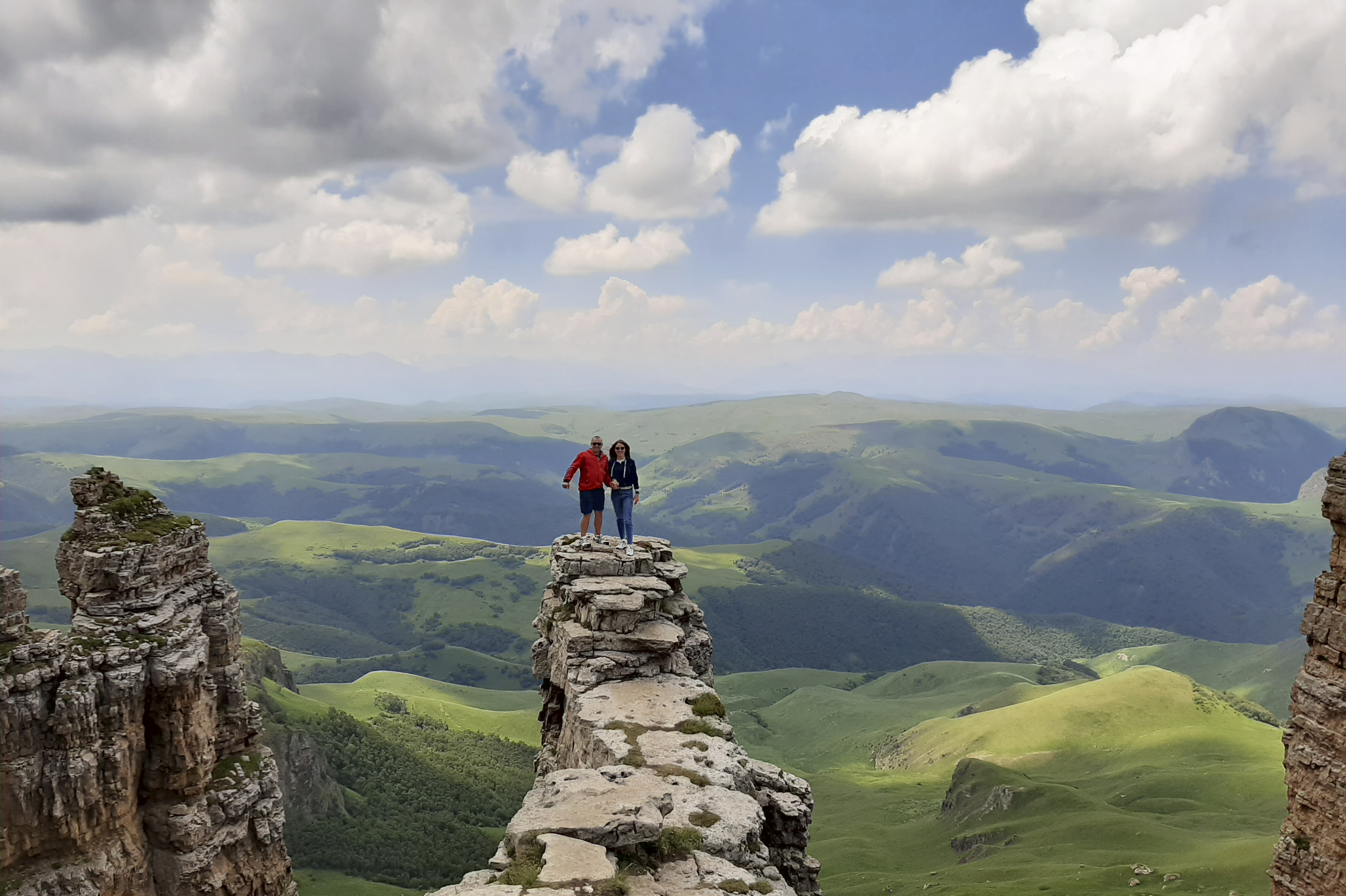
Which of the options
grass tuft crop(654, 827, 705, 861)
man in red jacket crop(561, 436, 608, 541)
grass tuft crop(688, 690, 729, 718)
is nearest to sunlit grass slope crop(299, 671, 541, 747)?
man in red jacket crop(561, 436, 608, 541)

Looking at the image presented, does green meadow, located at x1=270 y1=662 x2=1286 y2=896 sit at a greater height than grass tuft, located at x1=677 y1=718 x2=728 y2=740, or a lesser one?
lesser

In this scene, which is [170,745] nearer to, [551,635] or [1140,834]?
[551,635]

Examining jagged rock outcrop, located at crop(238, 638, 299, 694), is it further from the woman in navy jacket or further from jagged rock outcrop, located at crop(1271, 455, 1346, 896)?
jagged rock outcrop, located at crop(1271, 455, 1346, 896)

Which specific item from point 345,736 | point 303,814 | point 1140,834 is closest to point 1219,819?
point 1140,834

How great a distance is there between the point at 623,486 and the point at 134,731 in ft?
73.8

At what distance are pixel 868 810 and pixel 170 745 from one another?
411 ft

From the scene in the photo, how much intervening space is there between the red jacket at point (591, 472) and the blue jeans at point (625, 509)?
0.90m

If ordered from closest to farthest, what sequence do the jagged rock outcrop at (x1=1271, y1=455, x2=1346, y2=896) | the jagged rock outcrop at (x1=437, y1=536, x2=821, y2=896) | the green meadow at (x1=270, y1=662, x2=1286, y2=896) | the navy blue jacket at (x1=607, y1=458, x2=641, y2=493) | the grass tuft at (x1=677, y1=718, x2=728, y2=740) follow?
the jagged rock outcrop at (x1=437, y1=536, x2=821, y2=896), the jagged rock outcrop at (x1=1271, y1=455, x2=1346, y2=896), the grass tuft at (x1=677, y1=718, x2=728, y2=740), the navy blue jacket at (x1=607, y1=458, x2=641, y2=493), the green meadow at (x1=270, y1=662, x2=1286, y2=896)

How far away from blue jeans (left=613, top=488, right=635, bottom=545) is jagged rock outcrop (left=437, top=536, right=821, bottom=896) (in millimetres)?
1177

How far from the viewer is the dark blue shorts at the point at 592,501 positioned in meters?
39.9

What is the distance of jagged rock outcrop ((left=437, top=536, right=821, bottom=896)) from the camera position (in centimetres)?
2017

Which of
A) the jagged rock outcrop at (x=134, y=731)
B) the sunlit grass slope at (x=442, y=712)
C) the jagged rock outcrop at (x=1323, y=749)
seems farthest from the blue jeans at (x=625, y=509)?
the sunlit grass slope at (x=442, y=712)

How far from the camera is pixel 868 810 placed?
13062 centimetres

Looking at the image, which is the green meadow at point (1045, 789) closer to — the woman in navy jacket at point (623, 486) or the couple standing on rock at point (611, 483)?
the woman in navy jacket at point (623, 486)
